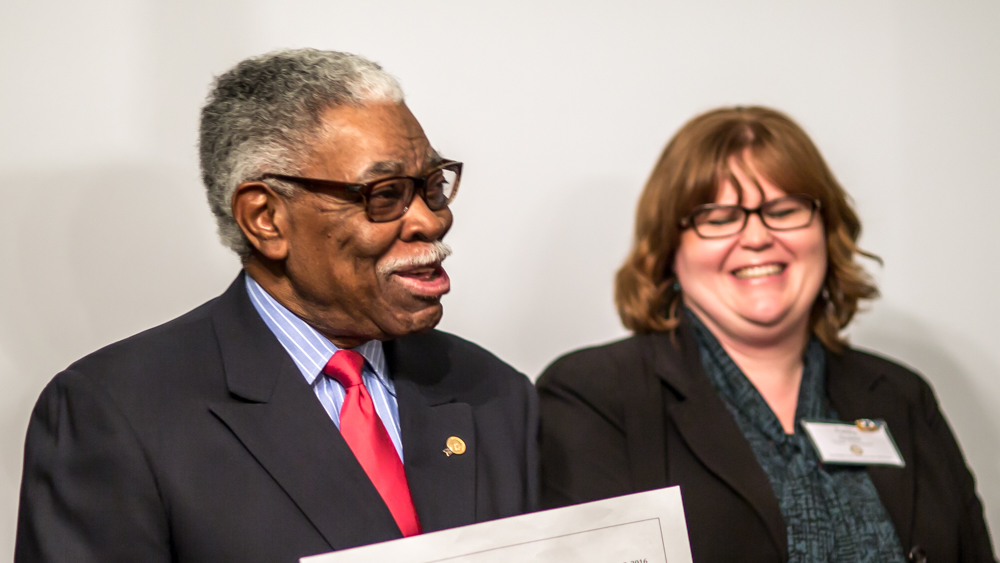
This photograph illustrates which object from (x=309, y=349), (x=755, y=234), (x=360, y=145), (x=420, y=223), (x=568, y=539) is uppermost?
(x=360, y=145)

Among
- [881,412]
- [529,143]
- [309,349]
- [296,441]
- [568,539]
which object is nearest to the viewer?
[568,539]

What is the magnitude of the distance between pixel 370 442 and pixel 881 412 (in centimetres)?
163

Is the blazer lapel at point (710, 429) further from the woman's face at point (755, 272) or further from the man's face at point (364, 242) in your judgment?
the man's face at point (364, 242)

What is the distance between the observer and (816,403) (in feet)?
8.25

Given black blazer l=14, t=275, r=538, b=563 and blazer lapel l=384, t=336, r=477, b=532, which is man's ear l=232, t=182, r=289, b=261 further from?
blazer lapel l=384, t=336, r=477, b=532

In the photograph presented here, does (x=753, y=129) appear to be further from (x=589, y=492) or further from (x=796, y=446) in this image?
(x=589, y=492)

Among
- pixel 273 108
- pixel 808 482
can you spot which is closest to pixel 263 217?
pixel 273 108

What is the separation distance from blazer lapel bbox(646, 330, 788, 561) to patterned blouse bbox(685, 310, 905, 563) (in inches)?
1.9

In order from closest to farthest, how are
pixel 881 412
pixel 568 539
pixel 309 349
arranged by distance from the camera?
pixel 568 539
pixel 309 349
pixel 881 412

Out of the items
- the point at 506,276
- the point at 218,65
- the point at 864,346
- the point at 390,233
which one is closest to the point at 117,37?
the point at 218,65

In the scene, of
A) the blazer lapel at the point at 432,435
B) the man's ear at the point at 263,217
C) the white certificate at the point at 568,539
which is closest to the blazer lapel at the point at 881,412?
the white certificate at the point at 568,539

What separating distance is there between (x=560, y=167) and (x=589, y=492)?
45.5 inches

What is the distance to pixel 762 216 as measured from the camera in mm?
2434

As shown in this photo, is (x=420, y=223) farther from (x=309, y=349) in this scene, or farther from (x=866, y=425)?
(x=866, y=425)
